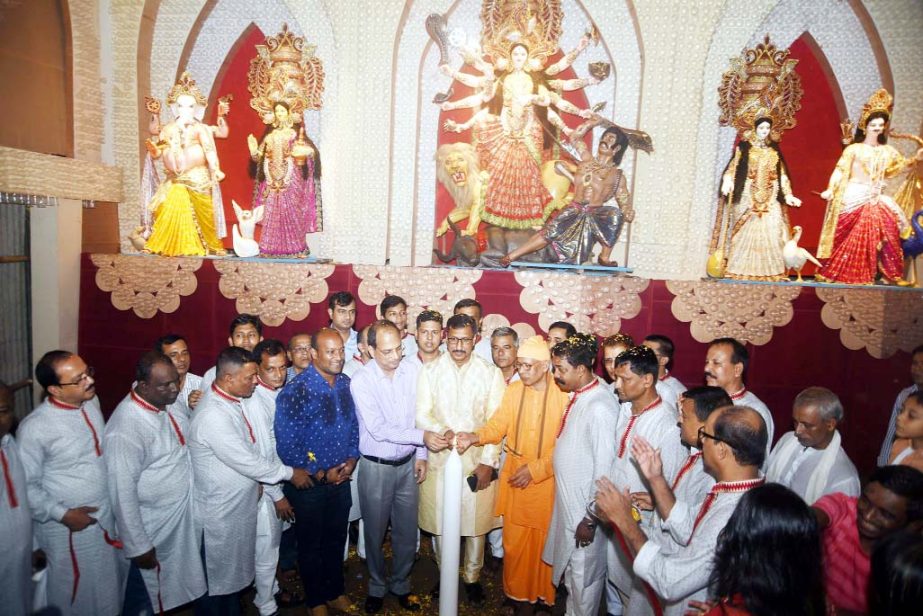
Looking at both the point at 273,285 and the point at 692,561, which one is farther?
the point at 273,285

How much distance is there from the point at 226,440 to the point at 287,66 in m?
5.34

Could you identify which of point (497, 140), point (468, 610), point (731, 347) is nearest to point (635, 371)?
point (731, 347)

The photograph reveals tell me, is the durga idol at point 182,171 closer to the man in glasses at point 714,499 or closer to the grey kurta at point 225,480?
the grey kurta at point 225,480

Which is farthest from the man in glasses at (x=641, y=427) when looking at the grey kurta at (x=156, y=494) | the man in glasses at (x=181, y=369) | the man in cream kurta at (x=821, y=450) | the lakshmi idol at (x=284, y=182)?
the lakshmi idol at (x=284, y=182)

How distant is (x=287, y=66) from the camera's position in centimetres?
670

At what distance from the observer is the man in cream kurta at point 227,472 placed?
3.03 metres

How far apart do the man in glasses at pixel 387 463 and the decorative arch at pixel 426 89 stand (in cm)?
361

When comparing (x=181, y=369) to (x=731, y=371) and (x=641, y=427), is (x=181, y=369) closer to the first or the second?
(x=641, y=427)

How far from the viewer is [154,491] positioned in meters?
3.03

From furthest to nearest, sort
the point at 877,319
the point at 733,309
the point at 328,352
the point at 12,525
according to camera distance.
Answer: the point at 733,309 < the point at 877,319 < the point at 328,352 < the point at 12,525

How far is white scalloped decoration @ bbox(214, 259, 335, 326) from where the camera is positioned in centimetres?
555

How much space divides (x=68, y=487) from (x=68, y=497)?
0.05 m

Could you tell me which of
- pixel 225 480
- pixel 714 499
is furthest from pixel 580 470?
pixel 225 480

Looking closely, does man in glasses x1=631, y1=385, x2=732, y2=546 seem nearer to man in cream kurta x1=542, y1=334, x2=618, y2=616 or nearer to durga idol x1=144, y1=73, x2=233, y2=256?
man in cream kurta x1=542, y1=334, x2=618, y2=616
